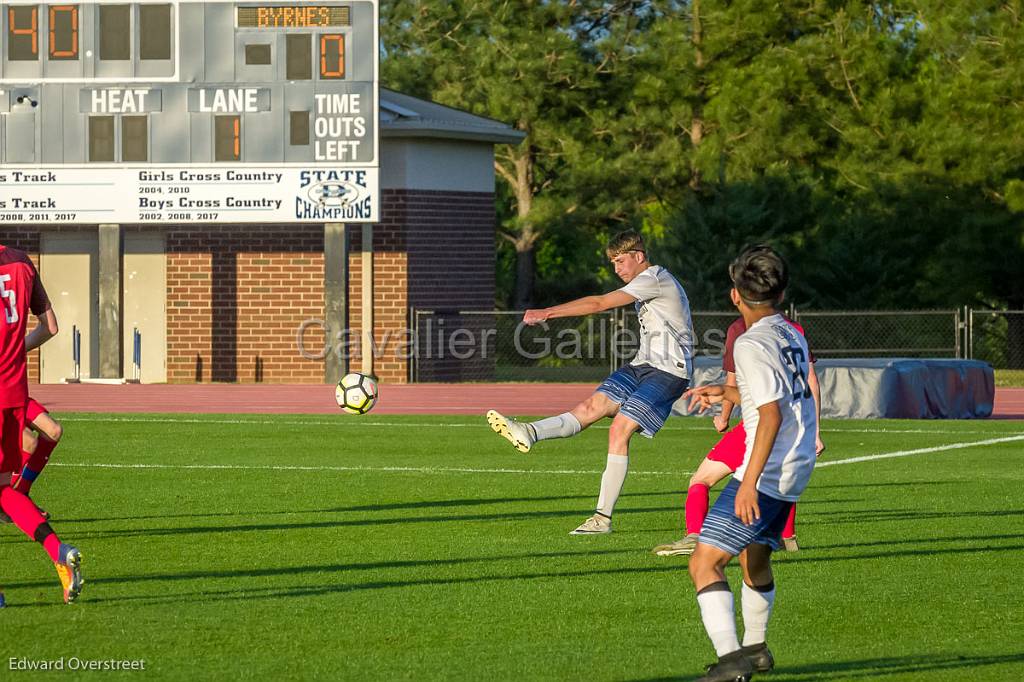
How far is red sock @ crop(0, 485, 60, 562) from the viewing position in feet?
27.2

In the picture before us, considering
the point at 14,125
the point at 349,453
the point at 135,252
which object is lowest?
the point at 349,453

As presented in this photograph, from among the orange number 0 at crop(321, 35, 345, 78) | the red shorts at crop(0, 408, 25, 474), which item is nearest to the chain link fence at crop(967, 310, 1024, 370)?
the orange number 0 at crop(321, 35, 345, 78)

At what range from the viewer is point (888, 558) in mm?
10547

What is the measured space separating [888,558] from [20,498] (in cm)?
526

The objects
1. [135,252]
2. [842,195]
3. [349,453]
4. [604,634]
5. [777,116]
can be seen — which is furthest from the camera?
[842,195]

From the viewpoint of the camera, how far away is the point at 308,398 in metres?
29.7

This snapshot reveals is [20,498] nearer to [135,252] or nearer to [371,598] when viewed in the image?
[371,598]

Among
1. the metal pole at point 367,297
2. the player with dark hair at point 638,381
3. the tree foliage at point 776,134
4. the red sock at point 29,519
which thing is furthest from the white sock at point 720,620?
the tree foliage at point 776,134

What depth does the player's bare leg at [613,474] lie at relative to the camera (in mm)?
11305

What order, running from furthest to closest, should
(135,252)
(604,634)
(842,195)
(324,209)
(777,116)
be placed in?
(842,195) < (777,116) < (135,252) < (324,209) < (604,634)

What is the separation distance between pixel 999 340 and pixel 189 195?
74.1 ft

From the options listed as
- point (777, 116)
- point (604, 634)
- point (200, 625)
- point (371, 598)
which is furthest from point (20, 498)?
point (777, 116)

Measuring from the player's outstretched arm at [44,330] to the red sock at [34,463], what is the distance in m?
2.59

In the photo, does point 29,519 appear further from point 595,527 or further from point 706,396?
point 595,527
